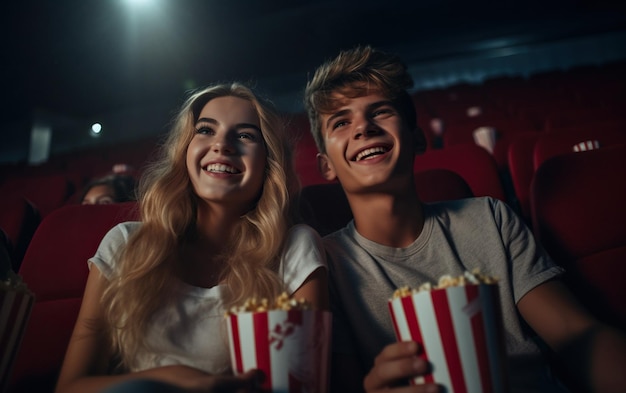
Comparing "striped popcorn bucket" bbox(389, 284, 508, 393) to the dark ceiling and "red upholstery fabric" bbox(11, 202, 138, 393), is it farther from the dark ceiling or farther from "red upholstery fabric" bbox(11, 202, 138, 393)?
the dark ceiling

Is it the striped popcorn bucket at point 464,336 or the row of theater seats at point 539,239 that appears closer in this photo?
the striped popcorn bucket at point 464,336

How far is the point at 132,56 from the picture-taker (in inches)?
198

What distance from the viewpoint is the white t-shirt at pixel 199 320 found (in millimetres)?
731

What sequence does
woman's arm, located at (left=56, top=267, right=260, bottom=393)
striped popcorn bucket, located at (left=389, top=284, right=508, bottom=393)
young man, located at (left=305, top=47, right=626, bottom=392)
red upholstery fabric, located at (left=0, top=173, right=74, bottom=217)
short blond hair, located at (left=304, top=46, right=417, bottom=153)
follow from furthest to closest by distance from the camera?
1. red upholstery fabric, located at (left=0, top=173, right=74, bottom=217)
2. short blond hair, located at (left=304, top=46, right=417, bottom=153)
3. young man, located at (left=305, top=47, right=626, bottom=392)
4. woman's arm, located at (left=56, top=267, right=260, bottom=393)
5. striped popcorn bucket, located at (left=389, top=284, right=508, bottom=393)

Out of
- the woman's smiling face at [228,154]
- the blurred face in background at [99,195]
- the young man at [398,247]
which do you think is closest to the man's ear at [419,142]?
the young man at [398,247]

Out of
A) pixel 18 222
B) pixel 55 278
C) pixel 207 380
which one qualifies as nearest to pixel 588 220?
pixel 207 380

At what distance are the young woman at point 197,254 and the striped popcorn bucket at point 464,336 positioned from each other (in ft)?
0.94

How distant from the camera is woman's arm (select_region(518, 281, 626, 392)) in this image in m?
0.65

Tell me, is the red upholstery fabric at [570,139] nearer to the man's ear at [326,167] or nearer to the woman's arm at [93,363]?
the man's ear at [326,167]

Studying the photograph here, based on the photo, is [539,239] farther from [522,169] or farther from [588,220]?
[522,169]

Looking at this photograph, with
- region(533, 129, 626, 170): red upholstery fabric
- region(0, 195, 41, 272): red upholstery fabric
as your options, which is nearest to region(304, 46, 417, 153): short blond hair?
region(533, 129, 626, 170): red upholstery fabric

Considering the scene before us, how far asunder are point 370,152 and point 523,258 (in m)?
0.34

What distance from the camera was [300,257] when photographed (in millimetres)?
791

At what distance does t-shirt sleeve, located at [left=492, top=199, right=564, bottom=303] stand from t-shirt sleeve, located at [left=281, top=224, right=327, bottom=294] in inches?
13.4
